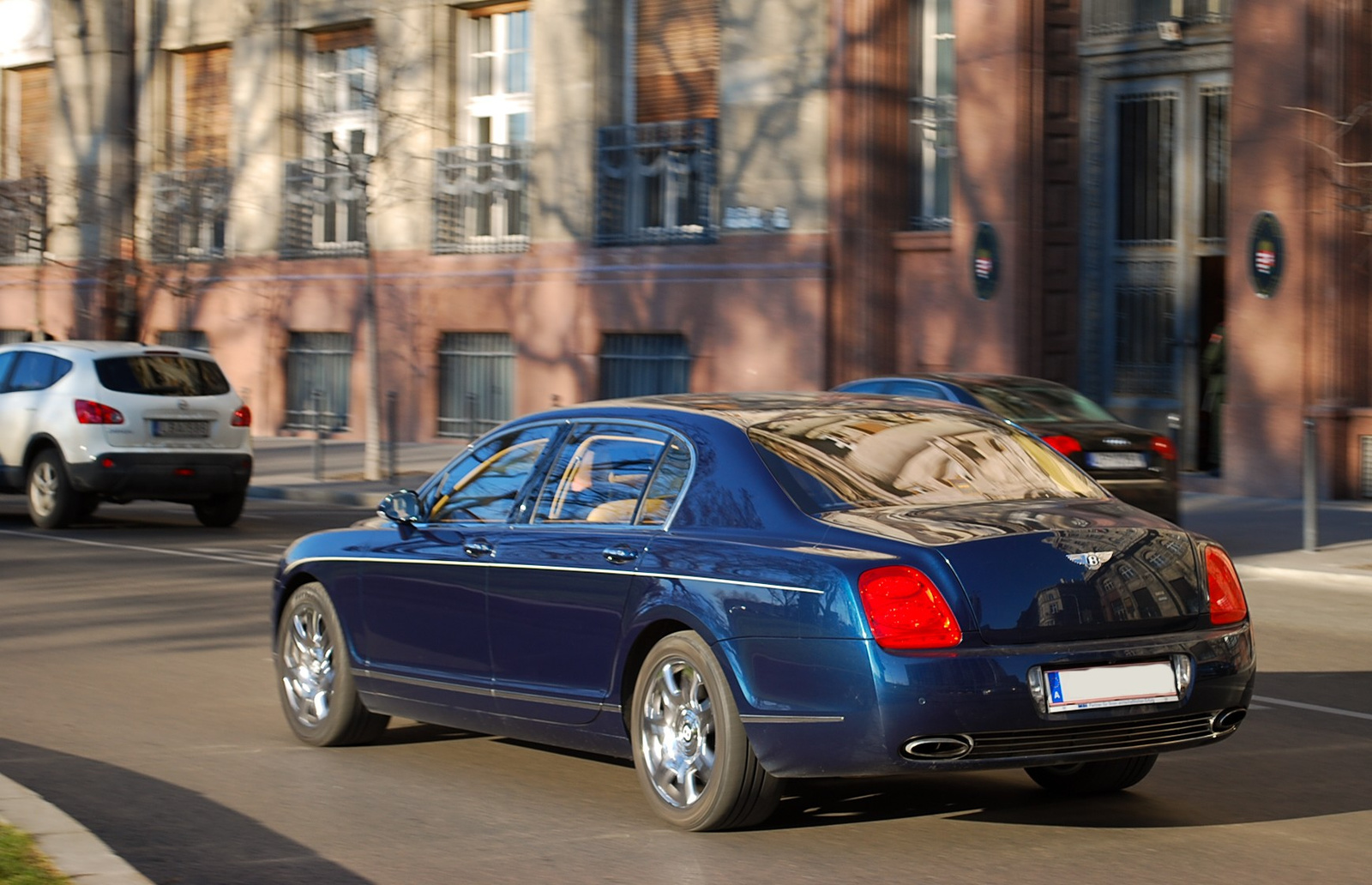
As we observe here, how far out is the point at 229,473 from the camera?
60.7 feet

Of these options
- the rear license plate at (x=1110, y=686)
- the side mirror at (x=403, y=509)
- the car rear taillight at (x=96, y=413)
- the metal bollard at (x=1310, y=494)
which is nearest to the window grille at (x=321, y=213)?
the car rear taillight at (x=96, y=413)

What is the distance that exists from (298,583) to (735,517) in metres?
2.76

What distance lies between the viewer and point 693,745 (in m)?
6.40

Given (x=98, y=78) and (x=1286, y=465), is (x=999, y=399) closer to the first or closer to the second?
(x=1286, y=465)

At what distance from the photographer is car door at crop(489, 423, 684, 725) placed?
22.1 ft

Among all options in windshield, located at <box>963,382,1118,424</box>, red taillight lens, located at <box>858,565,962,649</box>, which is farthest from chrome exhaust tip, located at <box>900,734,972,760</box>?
windshield, located at <box>963,382,1118,424</box>

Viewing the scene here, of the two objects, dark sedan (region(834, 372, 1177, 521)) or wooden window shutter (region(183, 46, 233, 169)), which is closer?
dark sedan (region(834, 372, 1177, 521))

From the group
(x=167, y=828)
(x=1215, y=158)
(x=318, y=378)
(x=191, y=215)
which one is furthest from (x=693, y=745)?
(x=191, y=215)

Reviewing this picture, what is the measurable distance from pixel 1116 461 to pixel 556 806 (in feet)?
30.3

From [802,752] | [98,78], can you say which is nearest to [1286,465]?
[802,752]

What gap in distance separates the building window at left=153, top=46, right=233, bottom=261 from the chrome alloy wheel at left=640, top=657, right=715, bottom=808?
28.9 meters

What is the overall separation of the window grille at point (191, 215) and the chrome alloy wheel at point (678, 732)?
2891 centimetres

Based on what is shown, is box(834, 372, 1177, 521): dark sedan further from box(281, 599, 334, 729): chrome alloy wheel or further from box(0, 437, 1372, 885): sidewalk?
box(281, 599, 334, 729): chrome alloy wheel

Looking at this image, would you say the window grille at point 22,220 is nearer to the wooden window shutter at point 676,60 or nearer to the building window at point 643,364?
the building window at point 643,364
